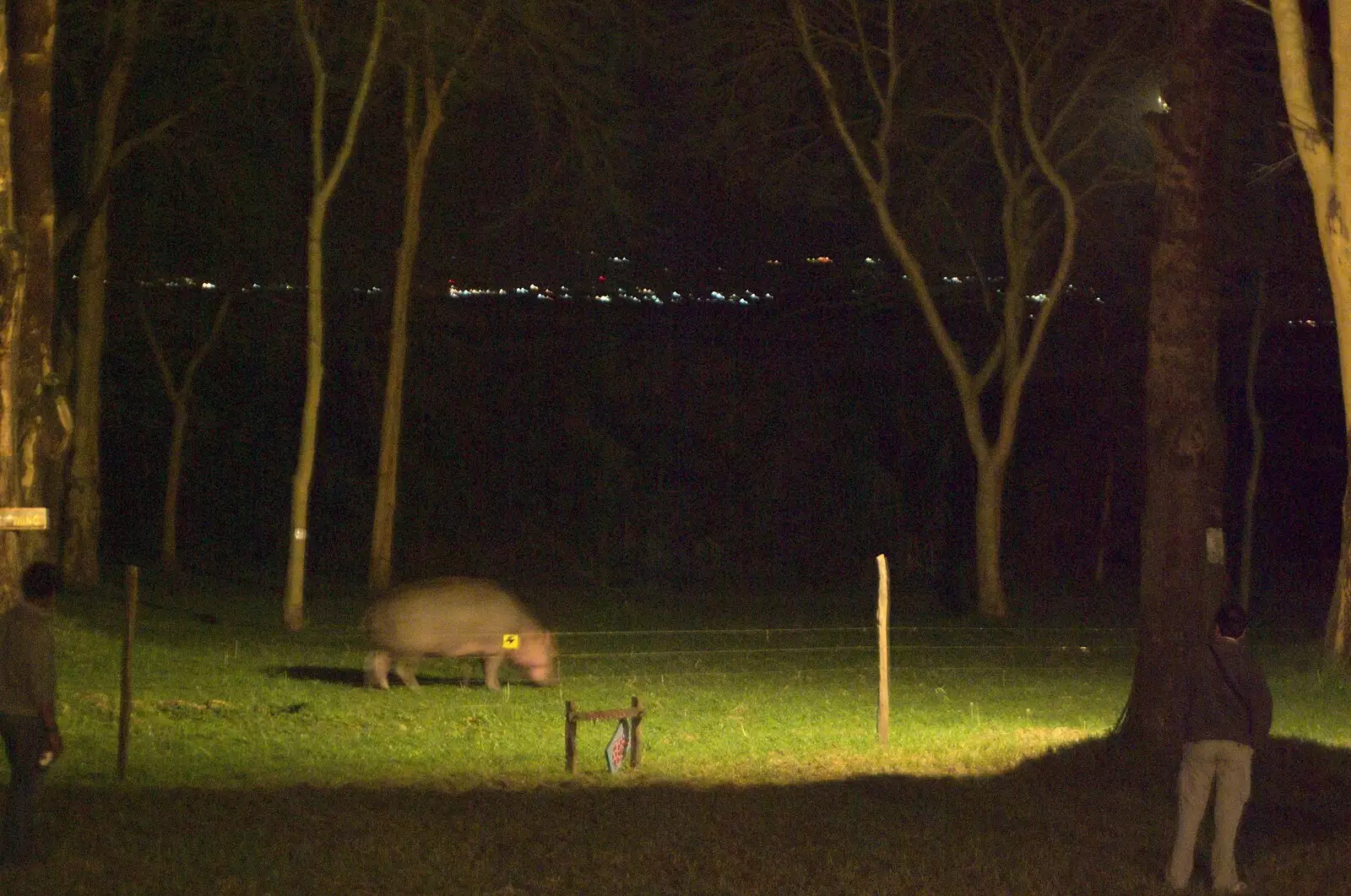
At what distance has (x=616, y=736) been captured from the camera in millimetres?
13930

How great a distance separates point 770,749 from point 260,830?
6622 millimetres

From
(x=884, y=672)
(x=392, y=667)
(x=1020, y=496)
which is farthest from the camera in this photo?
(x=1020, y=496)

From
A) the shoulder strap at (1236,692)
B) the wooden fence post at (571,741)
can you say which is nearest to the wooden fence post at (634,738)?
the wooden fence post at (571,741)

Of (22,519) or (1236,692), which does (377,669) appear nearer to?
(22,519)

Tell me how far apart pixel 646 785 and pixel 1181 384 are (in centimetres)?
520

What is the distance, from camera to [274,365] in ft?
136

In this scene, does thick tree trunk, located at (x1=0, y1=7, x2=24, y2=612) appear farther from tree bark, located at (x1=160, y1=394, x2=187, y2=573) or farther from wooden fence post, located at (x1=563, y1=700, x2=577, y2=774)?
tree bark, located at (x1=160, y1=394, x2=187, y2=573)

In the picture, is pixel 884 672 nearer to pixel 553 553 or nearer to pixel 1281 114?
pixel 1281 114

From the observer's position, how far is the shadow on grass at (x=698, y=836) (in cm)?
955

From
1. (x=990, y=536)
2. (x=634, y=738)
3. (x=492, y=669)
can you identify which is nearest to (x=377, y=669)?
(x=492, y=669)

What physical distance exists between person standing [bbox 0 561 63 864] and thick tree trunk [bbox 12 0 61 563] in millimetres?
9067

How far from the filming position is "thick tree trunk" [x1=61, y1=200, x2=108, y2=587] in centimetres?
2831

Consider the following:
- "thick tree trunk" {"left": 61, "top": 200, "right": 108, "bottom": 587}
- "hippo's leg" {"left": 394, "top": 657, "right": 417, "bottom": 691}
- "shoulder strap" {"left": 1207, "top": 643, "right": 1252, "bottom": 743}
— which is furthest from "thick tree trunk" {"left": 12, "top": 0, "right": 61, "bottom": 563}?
"shoulder strap" {"left": 1207, "top": 643, "right": 1252, "bottom": 743}

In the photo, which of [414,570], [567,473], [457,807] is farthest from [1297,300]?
[457,807]
